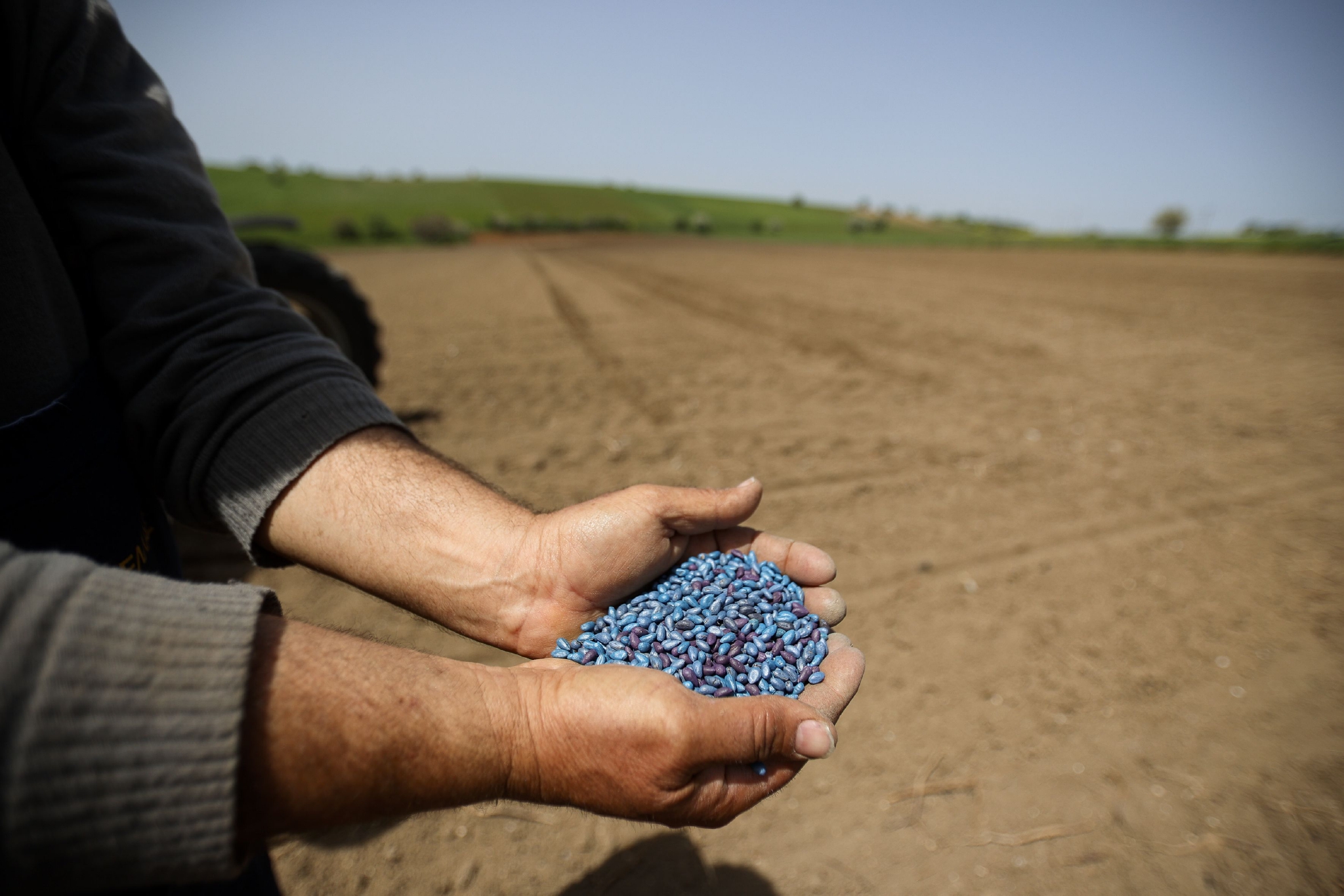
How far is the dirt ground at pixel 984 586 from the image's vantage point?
2.75m

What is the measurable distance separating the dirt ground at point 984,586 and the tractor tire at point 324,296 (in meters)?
0.87

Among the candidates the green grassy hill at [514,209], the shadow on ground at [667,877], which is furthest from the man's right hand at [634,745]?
the green grassy hill at [514,209]

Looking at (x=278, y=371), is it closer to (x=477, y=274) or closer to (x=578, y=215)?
(x=477, y=274)

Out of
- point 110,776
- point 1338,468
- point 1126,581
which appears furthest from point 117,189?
point 1338,468

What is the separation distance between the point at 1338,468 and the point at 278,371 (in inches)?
335

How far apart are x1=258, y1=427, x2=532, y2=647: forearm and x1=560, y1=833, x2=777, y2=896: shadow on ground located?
1.36 metres

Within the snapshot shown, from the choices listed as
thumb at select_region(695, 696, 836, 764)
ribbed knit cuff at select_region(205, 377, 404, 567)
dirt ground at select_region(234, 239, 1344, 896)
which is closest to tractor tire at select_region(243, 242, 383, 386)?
dirt ground at select_region(234, 239, 1344, 896)

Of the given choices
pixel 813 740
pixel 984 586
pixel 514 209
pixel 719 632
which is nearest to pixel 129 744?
pixel 813 740

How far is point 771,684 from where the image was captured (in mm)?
1959

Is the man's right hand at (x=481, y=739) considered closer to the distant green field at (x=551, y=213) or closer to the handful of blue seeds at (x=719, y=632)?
the handful of blue seeds at (x=719, y=632)

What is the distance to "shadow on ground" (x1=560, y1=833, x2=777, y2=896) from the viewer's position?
2.67 metres

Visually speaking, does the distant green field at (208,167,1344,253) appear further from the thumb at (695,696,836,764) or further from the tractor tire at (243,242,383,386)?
the thumb at (695,696,836,764)

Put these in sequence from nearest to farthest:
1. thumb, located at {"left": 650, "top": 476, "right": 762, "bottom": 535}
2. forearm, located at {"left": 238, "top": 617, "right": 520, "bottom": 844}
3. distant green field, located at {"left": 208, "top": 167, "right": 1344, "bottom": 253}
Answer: forearm, located at {"left": 238, "top": 617, "right": 520, "bottom": 844} < thumb, located at {"left": 650, "top": 476, "right": 762, "bottom": 535} < distant green field, located at {"left": 208, "top": 167, "right": 1344, "bottom": 253}

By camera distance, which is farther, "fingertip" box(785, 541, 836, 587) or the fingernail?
"fingertip" box(785, 541, 836, 587)
